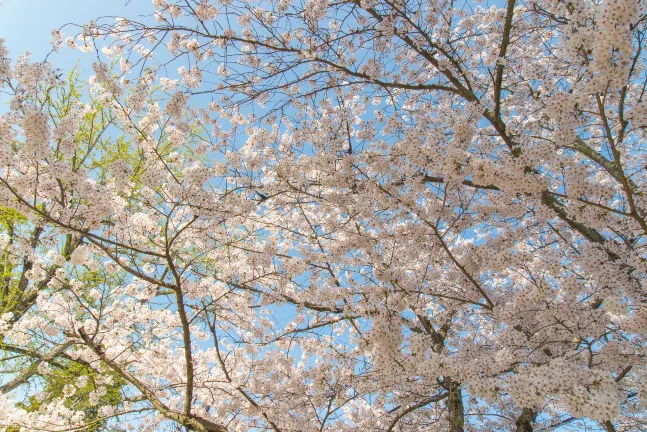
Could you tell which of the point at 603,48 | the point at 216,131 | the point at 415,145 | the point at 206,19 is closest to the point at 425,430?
the point at 415,145

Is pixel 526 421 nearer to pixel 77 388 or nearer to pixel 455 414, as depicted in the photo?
pixel 455 414

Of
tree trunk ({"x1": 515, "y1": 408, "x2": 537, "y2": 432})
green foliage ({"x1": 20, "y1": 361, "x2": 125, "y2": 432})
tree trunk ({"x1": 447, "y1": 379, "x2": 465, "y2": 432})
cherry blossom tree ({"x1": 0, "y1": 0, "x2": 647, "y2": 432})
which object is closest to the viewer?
cherry blossom tree ({"x1": 0, "y1": 0, "x2": 647, "y2": 432})

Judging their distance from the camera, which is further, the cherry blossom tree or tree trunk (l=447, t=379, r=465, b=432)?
tree trunk (l=447, t=379, r=465, b=432)

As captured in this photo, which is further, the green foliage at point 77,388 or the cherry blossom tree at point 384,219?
the green foliage at point 77,388

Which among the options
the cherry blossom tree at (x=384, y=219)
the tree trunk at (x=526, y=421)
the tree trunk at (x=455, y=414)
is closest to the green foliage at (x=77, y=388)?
the cherry blossom tree at (x=384, y=219)

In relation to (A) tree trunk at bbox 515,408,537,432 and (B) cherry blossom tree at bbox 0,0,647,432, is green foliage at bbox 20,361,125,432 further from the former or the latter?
(A) tree trunk at bbox 515,408,537,432

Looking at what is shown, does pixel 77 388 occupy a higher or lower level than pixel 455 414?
higher

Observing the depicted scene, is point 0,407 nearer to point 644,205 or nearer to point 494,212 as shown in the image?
point 494,212

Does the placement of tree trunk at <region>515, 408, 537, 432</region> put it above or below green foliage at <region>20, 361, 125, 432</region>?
below

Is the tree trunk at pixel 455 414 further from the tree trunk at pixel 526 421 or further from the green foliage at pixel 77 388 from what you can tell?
the green foliage at pixel 77 388

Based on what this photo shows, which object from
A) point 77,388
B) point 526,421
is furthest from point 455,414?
point 77,388

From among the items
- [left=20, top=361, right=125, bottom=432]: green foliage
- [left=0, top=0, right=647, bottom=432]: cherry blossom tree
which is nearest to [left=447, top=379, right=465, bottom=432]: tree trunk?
[left=0, top=0, right=647, bottom=432]: cherry blossom tree

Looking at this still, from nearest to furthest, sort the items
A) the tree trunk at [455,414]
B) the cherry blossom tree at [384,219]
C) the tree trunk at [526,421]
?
the cherry blossom tree at [384,219] → the tree trunk at [455,414] → the tree trunk at [526,421]

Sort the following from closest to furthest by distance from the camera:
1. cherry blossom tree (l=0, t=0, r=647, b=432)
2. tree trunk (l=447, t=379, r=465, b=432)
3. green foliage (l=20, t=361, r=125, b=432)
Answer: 1. cherry blossom tree (l=0, t=0, r=647, b=432)
2. tree trunk (l=447, t=379, r=465, b=432)
3. green foliage (l=20, t=361, r=125, b=432)
